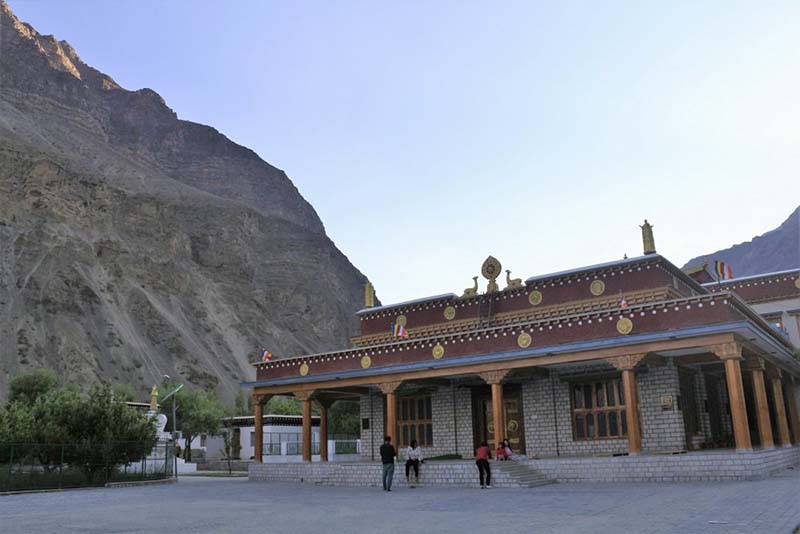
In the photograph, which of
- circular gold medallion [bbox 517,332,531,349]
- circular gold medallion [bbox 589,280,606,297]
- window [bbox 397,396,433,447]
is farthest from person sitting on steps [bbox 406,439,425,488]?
circular gold medallion [bbox 589,280,606,297]

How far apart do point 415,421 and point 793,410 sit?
15344 millimetres

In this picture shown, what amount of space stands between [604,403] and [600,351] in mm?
3609

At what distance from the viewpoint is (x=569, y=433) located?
2416 centimetres

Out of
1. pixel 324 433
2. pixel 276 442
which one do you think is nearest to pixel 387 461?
pixel 324 433

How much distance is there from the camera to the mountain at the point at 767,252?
5271 inches

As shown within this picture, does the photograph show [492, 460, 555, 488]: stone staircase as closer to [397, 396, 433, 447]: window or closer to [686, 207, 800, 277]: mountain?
[397, 396, 433, 447]: window

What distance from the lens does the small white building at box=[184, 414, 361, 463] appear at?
47.0 metres

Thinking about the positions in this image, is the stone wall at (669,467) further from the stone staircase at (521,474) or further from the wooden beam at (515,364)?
the wooden beam at (515,364)

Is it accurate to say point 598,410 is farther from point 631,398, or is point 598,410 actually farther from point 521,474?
point 521,474

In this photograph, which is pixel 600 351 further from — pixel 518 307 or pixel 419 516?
pixel 419 516

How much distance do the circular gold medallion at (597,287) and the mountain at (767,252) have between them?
115m

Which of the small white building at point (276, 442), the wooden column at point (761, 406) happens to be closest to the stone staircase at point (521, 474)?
the wooden column at point (761, 406)

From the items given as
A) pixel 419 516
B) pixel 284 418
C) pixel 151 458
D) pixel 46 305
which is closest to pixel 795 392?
pixel 419 516

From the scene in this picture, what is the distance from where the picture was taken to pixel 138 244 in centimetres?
8131
